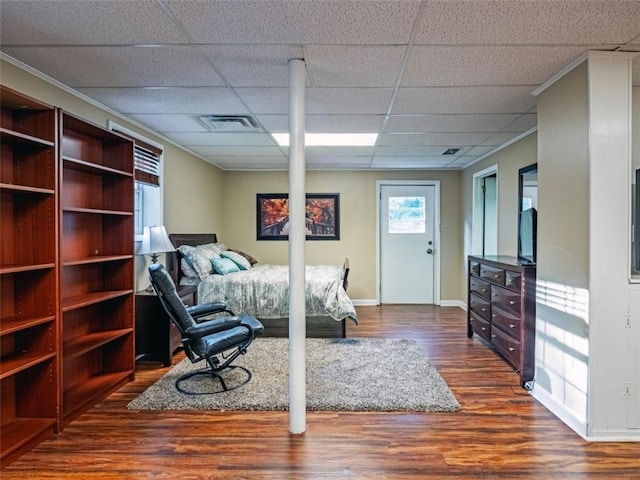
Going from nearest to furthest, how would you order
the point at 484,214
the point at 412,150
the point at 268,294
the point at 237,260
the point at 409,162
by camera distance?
the point at 268,294 < the point at 412,150 < the point at 237,260 < the point at 484,214 < the point at 409,162

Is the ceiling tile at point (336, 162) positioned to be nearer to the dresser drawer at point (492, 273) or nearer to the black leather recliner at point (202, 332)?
the dresser drawer at point (492, 273)

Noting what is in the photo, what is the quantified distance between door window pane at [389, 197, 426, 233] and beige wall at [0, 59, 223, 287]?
2928 millimetres

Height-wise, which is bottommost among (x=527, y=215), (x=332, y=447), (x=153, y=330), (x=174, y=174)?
(x=332, y=447)

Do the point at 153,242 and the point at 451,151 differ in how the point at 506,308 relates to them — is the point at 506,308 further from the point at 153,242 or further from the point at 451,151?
the point at 153,242

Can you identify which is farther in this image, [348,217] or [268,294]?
[348,217]

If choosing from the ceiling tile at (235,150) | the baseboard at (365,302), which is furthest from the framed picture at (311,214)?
the ceiling tile at (235,150)

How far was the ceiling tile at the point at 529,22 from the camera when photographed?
1787 millimetres

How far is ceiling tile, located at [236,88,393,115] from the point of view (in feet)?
9.46

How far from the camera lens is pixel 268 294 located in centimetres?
429

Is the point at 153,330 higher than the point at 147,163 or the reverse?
the reverse

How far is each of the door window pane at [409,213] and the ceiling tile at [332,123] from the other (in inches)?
103

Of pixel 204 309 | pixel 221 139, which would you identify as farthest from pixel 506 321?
pixel 221 139

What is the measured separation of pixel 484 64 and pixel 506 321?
7.21ft

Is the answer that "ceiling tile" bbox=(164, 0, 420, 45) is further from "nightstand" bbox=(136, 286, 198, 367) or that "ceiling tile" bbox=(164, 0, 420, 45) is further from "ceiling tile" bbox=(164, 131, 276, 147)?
"nightstand" bbox=(136, 286, 198, 367)
